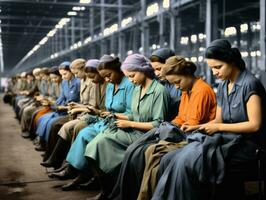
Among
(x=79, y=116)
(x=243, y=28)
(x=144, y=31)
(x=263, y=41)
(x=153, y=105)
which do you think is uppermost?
(x=243, y=28)

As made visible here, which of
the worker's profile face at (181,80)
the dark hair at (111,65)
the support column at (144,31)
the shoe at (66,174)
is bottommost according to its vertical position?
the shoe at (66,174)

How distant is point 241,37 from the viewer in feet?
45.1

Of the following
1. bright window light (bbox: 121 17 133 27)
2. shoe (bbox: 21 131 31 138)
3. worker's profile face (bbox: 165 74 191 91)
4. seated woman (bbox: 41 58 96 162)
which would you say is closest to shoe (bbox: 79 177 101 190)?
seated woman (bbox: 41 58 96 162)

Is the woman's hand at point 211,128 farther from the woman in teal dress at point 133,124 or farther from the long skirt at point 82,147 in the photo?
the long skirt at point 82,147

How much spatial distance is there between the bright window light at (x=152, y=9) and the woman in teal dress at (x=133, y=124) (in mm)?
7425

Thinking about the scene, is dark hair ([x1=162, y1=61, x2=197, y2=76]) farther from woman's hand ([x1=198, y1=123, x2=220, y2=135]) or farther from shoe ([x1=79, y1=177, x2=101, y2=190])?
shoe ([x1=79, y1=177, x2=101, y2=190])

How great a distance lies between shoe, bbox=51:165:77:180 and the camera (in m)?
4.11

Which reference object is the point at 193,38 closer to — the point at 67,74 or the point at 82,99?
the point at 67,74

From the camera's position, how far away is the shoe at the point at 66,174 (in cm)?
411

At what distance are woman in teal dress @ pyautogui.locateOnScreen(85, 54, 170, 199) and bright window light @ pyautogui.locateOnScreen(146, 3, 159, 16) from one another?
7.42 meters

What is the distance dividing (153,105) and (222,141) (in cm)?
93

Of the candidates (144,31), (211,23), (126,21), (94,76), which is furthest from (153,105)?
(126,21)

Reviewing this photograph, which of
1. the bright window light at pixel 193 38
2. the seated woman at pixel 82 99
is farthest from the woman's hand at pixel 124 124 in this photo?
the bright window light at pixel 193 38

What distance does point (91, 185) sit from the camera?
3727mm
